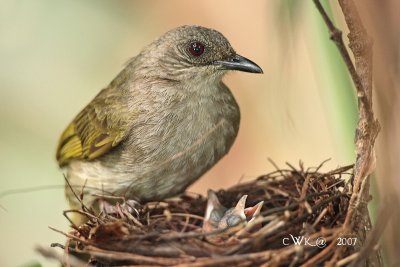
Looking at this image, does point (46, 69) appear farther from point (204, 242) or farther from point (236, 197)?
point (204, 242)

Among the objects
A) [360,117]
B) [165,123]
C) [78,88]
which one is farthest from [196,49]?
[78,88]

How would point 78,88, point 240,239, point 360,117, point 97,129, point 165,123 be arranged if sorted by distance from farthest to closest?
point 78,88 → point 97,129 → point 165,123 → point 240,239 → point 360,117

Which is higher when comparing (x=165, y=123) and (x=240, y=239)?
(x=165, y=123)

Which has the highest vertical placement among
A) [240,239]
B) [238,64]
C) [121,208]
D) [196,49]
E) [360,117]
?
[196,49]

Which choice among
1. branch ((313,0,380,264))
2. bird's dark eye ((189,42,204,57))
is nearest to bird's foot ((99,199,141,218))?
bird's dark eye ((189,42,204,57))

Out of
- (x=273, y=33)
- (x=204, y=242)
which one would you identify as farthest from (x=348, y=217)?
(x=273, y=33)

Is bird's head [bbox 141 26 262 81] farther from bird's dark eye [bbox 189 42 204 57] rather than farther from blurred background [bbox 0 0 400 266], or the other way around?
blurred background [bbox 0 0 400 266]

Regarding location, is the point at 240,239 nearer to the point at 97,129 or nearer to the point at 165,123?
the point at 165,123
